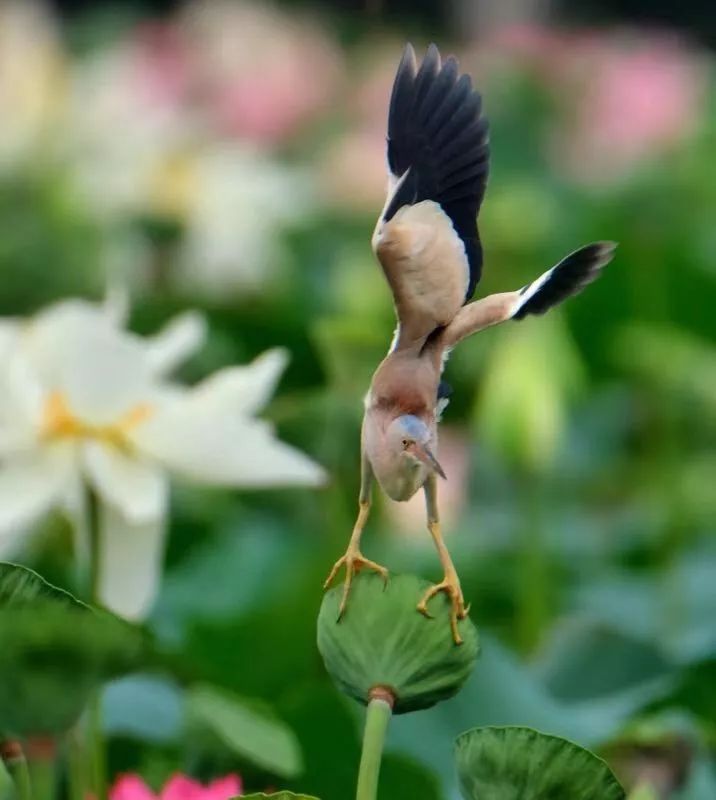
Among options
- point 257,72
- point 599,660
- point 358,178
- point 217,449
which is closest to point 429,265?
point 217,449

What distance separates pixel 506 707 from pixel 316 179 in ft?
6.61

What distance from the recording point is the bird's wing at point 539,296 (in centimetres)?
39

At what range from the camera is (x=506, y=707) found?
79 cm

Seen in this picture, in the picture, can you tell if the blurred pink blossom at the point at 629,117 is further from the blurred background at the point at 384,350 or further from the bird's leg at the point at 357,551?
the bird's leg at the point at 357,551

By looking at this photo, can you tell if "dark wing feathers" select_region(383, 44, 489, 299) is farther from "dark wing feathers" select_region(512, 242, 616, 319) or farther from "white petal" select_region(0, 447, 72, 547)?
"white petal" select_region(0, 447, 72, 547)

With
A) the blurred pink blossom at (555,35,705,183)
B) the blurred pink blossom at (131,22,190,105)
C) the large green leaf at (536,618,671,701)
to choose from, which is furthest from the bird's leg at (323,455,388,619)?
the blurred pink blossom at (555,35,705,183)

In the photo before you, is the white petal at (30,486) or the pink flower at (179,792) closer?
the pink flower at (179,792)

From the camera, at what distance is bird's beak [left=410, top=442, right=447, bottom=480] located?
0.38m

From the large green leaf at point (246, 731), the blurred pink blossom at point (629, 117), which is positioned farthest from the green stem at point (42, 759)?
the blurred pink blossom at point (629, 117)

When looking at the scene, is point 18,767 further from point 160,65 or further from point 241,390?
point 160,65

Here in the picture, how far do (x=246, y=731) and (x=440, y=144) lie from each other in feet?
0.75

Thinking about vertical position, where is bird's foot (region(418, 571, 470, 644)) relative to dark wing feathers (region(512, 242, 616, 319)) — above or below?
below

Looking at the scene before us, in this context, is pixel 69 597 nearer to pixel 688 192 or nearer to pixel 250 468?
pixel 250 468

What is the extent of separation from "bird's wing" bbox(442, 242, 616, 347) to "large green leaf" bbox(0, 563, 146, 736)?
0.10 meters
